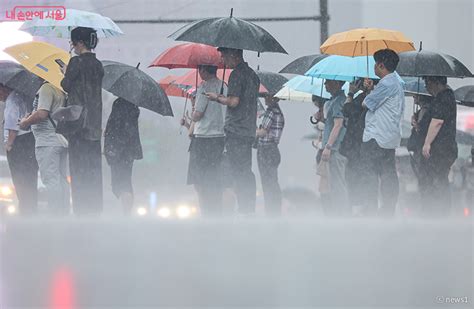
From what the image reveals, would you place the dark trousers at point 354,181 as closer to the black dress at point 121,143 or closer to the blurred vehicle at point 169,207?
the black dress at point 121,143

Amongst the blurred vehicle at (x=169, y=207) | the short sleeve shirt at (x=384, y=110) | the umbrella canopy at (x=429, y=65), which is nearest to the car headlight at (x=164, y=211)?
the blurred vehicle at (x=169, y=207)

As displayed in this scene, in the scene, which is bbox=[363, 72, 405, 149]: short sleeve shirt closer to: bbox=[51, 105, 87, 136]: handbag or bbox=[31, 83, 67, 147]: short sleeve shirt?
bbox=[51, 105, 87, 136]: handbag

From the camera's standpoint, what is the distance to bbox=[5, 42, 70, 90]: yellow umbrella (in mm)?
10797

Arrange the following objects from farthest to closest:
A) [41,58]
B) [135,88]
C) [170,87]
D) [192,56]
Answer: [170,87]
[192,56]
[135,88]
[41,58]

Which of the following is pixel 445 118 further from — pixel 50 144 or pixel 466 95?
pixel 50 144

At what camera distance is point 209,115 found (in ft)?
37.2

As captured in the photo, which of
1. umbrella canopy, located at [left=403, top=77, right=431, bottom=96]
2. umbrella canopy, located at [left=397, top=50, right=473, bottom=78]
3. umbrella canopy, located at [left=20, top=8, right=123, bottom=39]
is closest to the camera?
umbrella canopy, located at [left=397, top=50, right=473, bottom=78]

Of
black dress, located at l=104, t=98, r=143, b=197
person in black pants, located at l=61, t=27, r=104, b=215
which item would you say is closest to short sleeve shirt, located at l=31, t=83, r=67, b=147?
black dress, located at l=104, t=98, r=143, b=197

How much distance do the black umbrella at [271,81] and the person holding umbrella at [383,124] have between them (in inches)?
123

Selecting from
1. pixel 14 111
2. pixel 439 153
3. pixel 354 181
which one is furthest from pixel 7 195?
pixel 439 153

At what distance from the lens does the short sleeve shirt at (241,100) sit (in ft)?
35.7

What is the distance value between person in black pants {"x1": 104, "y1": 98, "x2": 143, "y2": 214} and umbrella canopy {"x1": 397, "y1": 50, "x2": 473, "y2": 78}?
7.95 ft

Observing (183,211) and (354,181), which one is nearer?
(354,181)

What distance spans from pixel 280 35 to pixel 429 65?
820cm
